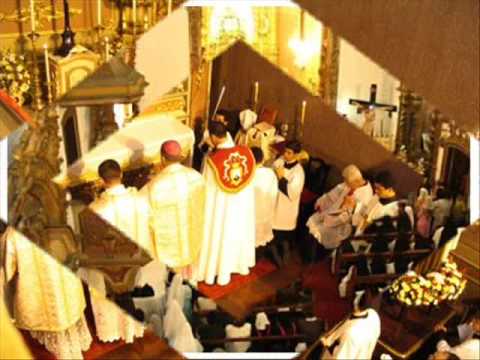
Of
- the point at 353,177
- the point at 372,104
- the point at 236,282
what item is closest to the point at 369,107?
the point at 372,104

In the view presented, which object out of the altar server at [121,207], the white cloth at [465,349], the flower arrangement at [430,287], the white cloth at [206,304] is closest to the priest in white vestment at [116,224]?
the altar server at [121,207]

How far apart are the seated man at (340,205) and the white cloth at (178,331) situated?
257 millimetres

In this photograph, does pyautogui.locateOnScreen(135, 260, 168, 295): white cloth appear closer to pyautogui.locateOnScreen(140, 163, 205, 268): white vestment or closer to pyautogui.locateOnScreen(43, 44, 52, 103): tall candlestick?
pyautogui.locateOnScreen(140, 163, 205, 268): white vestment

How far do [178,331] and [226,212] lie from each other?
221mm

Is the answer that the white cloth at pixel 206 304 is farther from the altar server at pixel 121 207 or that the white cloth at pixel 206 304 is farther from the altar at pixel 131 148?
the altar at pixel 131 148

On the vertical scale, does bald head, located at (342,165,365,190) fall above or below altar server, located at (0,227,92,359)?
above

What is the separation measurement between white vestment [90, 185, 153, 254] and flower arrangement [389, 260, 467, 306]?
530 mm

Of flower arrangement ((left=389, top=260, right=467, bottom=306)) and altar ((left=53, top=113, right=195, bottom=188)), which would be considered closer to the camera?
altar ((left=53, top=113, right=195, bottom=188))

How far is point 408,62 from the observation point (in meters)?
1.37

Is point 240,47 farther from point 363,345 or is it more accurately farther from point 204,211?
point 363,345

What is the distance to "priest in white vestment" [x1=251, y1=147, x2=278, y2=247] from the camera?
114cm

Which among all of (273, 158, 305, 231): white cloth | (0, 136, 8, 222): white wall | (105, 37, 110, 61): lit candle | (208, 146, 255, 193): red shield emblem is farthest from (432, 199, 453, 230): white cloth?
(0, 136, 8, 222): white wall

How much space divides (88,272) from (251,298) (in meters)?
0.28

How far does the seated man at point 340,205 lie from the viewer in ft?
3.94
